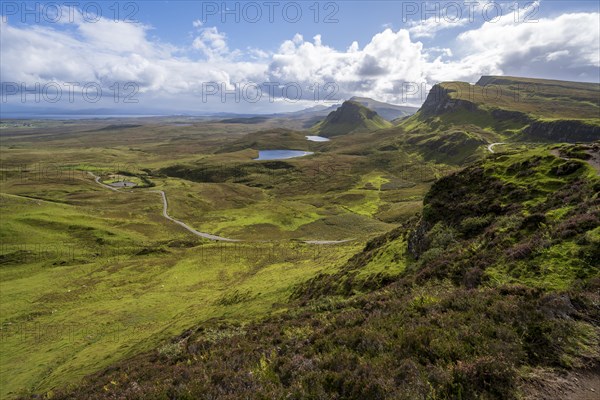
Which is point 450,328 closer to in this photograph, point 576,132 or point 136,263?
point 136,263

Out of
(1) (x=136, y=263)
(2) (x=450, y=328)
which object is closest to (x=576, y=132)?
(2) (x=450, y=328)

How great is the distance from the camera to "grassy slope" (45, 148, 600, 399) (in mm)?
10422

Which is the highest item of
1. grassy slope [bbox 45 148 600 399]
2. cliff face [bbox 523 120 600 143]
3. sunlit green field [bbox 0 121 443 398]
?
cliff face [bbox 523 120 600 143]

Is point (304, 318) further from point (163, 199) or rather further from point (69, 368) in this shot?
point (163, 199)

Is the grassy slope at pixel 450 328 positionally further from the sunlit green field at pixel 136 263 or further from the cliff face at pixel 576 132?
the cliff face at pixel 576 132

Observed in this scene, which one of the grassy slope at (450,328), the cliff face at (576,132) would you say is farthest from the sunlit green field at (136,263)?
the cliff face at (576,132)

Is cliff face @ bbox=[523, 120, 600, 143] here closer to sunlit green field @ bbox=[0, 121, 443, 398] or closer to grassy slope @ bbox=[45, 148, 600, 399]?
sunlit green field @ bbox=[0, 121, 443, 398]

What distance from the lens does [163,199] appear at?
153 metres

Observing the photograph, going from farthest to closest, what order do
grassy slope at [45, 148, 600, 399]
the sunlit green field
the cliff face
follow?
the cliff face → the sunlit green field → grassy slope at [45, 148, 600, 399]

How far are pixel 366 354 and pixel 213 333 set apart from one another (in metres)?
16.1

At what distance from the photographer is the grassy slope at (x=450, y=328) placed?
34.2ft

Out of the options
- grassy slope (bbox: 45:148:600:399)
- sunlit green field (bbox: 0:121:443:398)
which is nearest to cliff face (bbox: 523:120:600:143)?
sunlit green field (bbox: 0:121:443:398)

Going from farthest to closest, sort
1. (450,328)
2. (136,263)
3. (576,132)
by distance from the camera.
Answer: (576,132) < (136,263) < (450,328)

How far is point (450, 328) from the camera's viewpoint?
42.1 ft
